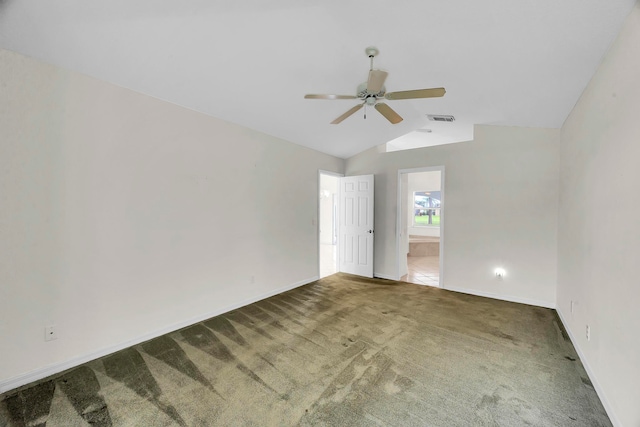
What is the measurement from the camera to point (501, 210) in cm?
409

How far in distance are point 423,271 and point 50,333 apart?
5907mm

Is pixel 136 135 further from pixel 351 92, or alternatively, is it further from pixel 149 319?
pixel 351 92

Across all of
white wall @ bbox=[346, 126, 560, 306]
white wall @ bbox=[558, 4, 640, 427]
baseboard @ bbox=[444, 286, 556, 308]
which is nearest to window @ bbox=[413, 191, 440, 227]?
white wall @ bbox=[346, 126, 560, 306]

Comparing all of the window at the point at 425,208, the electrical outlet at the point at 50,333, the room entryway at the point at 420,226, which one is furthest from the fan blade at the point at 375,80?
the window at the point at 425,208

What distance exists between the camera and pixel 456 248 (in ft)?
14.6

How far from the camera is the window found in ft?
30.7

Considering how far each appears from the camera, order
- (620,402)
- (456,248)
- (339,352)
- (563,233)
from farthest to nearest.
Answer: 1. (456,248)
2. (563,233)
3. (339,352)
4. (620,402)

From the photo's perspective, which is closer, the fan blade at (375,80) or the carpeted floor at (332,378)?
the carpeted floor at (332,378)

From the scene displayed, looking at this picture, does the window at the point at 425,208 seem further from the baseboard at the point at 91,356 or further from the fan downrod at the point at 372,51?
the fan downrod at the point at 372,51

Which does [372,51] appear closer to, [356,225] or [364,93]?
[364,93]

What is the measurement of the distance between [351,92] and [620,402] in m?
3.28

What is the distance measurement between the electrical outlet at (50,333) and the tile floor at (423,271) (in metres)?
Result: 4.80

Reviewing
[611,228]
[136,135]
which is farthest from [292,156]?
[611,228]

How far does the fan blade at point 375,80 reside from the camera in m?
2.03
